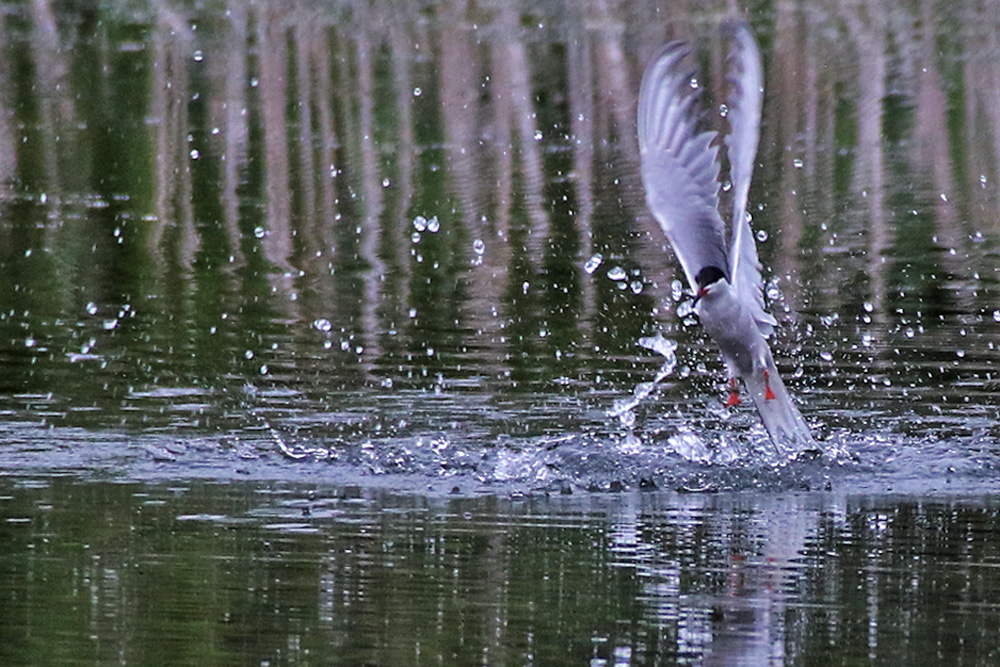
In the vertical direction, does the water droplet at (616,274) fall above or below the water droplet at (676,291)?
above

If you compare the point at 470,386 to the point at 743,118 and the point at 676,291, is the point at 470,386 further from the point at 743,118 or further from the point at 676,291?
the point at 676,291

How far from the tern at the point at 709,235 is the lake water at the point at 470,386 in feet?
0.76

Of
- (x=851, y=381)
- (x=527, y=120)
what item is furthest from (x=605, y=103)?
(x=851, y=381)

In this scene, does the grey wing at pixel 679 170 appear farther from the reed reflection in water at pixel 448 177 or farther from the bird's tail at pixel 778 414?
the reed reflection in water at pixel 448 177

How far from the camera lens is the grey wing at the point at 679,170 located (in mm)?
9414

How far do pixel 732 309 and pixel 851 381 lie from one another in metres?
1.57

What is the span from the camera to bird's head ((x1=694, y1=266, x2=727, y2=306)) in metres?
9.23

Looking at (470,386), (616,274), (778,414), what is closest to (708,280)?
(778,414)

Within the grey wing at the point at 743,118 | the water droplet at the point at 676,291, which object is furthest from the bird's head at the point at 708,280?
the water droplet at the point at 676,291

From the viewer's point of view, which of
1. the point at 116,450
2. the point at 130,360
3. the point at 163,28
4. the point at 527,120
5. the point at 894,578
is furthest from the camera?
the point at 163,28

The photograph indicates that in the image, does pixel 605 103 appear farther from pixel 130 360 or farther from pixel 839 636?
pixel 839 636

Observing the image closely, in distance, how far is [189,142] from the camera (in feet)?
65.5

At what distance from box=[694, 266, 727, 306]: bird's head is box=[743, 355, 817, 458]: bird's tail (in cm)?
40

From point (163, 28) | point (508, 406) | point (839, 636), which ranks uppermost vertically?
point (163, 28)
